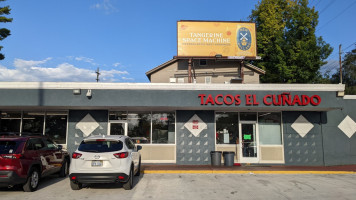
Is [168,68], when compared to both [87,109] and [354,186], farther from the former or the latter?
[354,186]

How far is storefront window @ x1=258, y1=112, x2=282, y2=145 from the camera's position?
14781 millimetres

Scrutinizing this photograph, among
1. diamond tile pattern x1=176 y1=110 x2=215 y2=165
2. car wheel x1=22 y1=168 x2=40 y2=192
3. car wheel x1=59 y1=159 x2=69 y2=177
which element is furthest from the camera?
diamond tile pattern x1=176 y1=110 x2=215 y2=165

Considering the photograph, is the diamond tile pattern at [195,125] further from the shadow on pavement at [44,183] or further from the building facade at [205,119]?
the shadow on pavement at [44,183]

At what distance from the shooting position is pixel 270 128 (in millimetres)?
14891

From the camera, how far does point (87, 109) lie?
47.8 feet

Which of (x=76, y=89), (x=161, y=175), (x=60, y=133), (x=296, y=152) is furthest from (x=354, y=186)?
(x=60, y=133)

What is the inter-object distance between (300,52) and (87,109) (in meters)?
22.0

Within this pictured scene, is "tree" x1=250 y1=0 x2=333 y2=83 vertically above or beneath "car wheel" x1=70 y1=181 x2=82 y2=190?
above

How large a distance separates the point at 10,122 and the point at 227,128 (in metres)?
12.1

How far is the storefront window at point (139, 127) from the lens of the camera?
14.7 m

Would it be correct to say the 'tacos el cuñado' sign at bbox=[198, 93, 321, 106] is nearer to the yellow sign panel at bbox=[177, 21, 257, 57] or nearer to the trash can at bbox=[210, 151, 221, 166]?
the trash can at bbox=[210, 151, 221, 166]

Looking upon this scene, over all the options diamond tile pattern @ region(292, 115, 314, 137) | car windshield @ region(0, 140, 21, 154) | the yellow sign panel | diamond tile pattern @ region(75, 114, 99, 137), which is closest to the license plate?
car windshield @ region(0, 140, 21, 154)

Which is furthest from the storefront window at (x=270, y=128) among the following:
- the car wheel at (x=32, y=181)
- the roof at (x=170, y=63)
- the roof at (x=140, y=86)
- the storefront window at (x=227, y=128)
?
the roof at (x=170, y=63)

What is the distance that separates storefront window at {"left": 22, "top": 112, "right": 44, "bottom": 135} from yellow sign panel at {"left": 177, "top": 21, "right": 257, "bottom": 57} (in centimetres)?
1105
